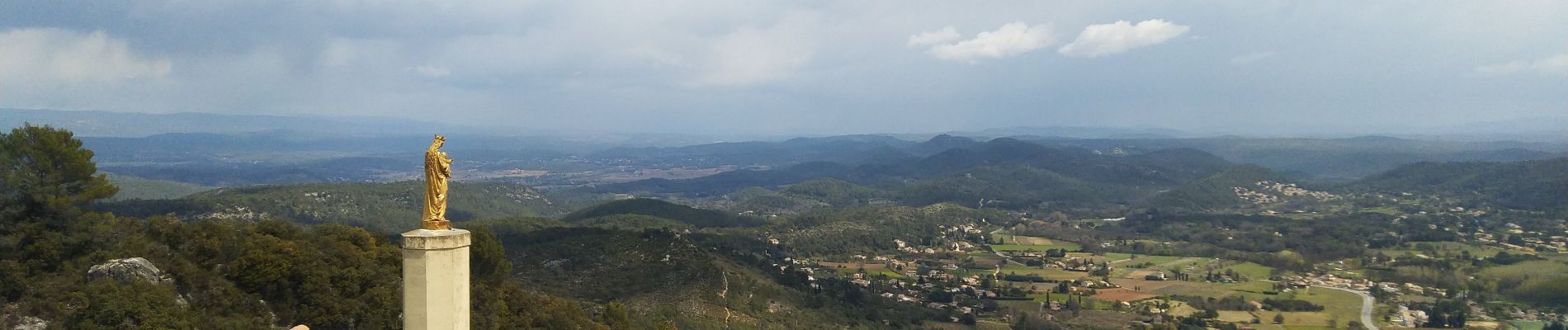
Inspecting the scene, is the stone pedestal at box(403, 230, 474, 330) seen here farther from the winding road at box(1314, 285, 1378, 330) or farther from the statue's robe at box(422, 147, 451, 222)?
the winding road at box(1314, 285, 1378, 330)

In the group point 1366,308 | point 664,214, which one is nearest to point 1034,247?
point 1366,308

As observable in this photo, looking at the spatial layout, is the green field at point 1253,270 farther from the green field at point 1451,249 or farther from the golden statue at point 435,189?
the golden statue at point 435,189

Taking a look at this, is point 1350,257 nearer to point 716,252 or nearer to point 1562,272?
point 1562,272

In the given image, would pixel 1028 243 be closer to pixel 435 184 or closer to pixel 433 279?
pixel 435 184

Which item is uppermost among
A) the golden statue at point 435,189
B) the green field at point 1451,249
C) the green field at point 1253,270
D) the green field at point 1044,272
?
the golden statue at point 435,189

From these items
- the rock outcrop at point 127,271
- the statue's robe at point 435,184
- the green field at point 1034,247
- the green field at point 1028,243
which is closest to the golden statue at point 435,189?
the statue's robe at point 435,184

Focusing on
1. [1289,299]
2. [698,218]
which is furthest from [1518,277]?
[698,218]
